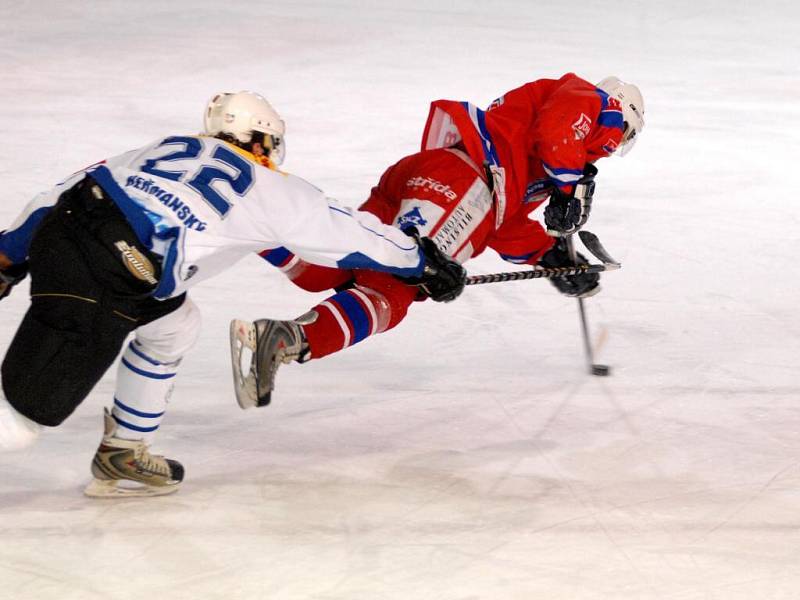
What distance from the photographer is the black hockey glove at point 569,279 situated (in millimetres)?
3938

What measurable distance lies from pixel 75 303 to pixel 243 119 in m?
0.53

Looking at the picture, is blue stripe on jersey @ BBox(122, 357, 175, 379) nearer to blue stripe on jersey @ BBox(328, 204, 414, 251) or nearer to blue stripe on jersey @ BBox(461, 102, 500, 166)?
blue stripe on jersey @ BBox(328, 204, 414, 251)

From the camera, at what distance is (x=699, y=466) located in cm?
323

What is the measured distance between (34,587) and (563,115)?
1.91 meters

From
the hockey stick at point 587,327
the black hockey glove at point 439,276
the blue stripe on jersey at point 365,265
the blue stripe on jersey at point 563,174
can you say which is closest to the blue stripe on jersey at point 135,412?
the blue stripe on jersey at point 365,265

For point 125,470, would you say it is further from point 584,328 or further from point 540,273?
point 584,328

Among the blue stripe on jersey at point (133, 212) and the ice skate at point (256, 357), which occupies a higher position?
the blue stripe on jersey at point (133, 212)

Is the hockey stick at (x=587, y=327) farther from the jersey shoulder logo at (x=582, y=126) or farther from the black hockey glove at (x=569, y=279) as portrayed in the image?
the jersey shoulder logo at (x=582, y=126)

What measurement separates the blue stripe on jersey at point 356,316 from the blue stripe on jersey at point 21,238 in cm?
76

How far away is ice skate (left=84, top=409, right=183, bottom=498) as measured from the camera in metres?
2.92

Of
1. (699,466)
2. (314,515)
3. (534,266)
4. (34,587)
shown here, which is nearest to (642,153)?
(534,266)

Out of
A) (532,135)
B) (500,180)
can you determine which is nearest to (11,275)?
(500,180)

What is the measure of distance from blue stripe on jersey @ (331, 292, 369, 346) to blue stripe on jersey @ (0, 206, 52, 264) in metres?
0.76

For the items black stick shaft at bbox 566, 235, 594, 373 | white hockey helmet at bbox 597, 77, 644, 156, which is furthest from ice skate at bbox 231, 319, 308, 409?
white hockey helmet at bbox 597, 77, 644, 156
